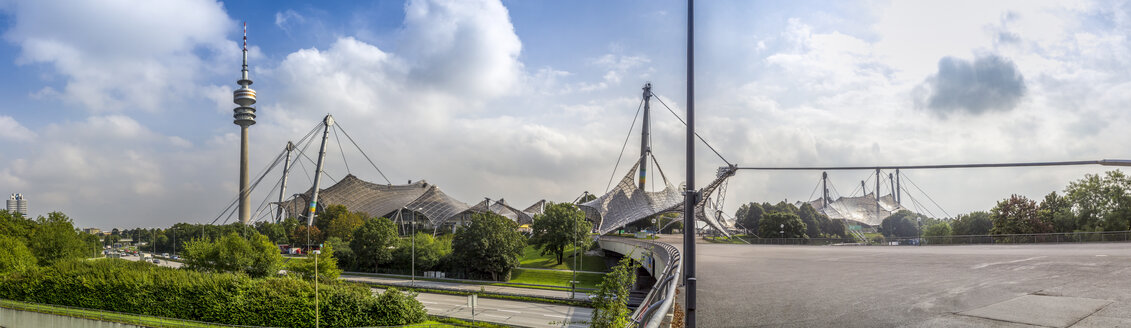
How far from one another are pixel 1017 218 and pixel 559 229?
125ft

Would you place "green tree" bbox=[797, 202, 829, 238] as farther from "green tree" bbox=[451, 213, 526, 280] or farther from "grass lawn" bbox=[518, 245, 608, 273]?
"green tree" bbox=[451, 213, 526, 280]

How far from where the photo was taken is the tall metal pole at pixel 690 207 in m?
7.53

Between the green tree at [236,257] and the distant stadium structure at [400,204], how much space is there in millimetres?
69713

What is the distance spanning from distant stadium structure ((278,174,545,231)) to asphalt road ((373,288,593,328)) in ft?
259

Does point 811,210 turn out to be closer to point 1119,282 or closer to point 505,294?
point 505,294

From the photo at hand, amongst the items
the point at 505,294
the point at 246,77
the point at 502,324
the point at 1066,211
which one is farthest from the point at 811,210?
the point at 246,77

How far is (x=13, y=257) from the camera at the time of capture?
4431 cm

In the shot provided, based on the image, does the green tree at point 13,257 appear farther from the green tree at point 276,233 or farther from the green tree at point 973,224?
the green tree at point 973,224

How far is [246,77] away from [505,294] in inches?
5116

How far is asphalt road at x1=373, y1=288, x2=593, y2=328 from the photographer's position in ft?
104

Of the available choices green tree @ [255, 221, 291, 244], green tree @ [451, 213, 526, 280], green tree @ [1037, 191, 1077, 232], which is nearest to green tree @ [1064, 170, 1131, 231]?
green tree @ [1037, 191, 1077, 232]

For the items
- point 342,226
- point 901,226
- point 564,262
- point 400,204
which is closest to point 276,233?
point 342,226

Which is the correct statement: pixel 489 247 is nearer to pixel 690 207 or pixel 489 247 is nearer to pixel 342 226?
pixel 690 207

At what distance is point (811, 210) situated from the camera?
313 ft
